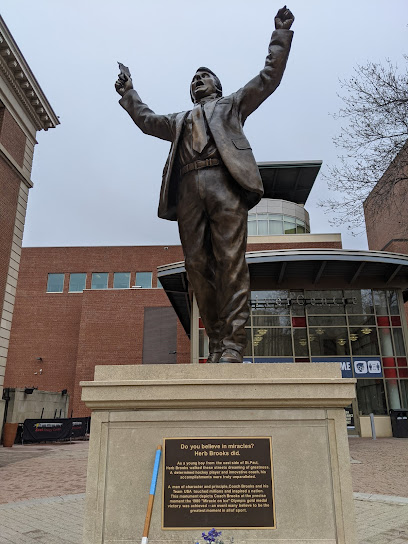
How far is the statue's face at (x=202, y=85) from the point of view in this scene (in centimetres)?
454

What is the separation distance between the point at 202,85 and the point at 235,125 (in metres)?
0.65

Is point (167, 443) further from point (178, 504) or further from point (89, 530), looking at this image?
point (89, 530)

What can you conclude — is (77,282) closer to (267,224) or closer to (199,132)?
(267,224)

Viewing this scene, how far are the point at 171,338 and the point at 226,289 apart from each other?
31.2 meters

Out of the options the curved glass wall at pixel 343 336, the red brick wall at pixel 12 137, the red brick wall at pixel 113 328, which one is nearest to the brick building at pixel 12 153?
the red brick wall at pixel 12 137

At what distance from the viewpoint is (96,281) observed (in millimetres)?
39969

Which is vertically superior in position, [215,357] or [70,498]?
[215,357]

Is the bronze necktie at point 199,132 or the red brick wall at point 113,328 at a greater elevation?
the red brick wall at point 113,328

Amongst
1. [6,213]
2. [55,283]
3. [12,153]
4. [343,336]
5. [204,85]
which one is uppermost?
[55,283]

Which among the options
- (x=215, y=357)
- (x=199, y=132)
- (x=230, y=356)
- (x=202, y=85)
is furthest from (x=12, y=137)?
(x=230, y=356)

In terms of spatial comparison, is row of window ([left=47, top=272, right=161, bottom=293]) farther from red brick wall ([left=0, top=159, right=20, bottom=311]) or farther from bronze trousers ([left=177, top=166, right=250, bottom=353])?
bronze trousers ([left=177, top=166, right=250, bottom=353])

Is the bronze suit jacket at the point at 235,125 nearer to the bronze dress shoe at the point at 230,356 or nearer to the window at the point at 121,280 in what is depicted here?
the bronze dress shoe at the point at 230,356

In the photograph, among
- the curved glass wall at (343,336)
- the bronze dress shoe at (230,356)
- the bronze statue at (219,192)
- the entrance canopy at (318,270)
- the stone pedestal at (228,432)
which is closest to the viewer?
the stone pedestal at (228,432)

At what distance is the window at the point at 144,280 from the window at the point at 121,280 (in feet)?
2.79
